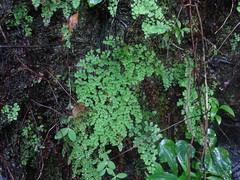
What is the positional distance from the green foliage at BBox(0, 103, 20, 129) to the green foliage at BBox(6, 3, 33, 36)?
22.2 inches

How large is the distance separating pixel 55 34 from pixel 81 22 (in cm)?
24

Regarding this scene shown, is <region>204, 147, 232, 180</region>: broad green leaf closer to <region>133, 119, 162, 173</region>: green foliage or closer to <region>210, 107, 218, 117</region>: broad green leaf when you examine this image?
<region>210, 107, 218, 117</region>: broad green leaf

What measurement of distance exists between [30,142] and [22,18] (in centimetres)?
95

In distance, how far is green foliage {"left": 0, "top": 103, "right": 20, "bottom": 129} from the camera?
1645mm

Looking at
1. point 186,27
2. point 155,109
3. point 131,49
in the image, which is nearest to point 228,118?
point 155,109

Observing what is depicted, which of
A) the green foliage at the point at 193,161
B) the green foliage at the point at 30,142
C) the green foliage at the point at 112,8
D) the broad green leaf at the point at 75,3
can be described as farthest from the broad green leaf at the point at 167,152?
the broad green leaf at the point at 75,3

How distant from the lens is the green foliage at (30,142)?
1.71 metres

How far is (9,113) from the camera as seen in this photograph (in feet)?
5.43

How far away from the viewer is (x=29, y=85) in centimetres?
177

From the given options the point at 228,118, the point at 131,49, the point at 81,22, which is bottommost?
the point at 228,118

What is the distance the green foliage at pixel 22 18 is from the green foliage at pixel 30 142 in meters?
0.71

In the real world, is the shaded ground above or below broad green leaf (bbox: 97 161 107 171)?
above

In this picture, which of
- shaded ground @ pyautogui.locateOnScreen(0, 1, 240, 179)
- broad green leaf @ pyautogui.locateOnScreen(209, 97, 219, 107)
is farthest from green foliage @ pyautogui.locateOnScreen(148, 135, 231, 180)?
shaded ground @ pyautogui.locateOnScreen(0, 1, 240, 179)

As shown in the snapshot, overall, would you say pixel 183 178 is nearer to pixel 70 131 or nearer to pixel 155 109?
pixel 155 109
